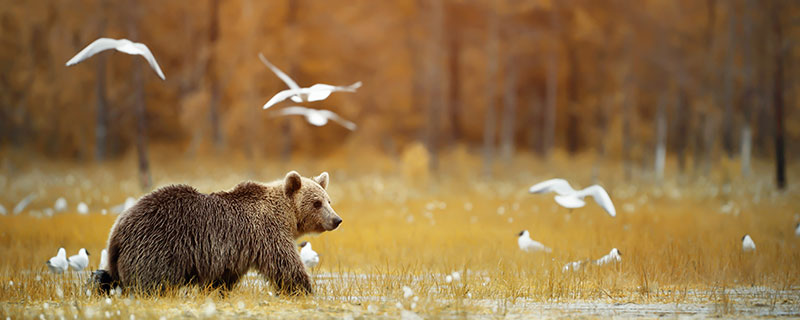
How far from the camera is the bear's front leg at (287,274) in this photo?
7449 mm

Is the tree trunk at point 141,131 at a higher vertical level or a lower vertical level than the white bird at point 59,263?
higher

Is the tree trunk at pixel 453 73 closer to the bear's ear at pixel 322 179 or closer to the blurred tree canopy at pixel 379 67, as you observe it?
the blurred tree canopy at pixel 379 67

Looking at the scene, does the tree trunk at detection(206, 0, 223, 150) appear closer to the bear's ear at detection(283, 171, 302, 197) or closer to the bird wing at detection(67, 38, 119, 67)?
the bird wing at detection(67, 38, 119, 67)

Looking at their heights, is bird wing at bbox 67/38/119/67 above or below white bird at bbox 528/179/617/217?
above

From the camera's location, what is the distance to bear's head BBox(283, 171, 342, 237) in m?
7.87

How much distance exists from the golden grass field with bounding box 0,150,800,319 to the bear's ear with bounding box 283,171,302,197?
102 cm

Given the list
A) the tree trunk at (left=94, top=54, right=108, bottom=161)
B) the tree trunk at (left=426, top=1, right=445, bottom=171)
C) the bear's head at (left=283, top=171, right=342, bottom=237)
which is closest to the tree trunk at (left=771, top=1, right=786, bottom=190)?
the tree trunk at (left=426, top=1, right=445, bottom=171)

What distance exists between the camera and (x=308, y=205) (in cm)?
793

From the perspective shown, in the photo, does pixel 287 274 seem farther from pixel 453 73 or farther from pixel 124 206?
pixel 453 73

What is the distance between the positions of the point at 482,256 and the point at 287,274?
3.76m

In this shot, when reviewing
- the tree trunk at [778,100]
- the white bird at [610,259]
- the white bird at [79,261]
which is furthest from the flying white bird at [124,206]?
the tree trunk at [778,100]

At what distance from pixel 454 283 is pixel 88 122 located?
32.5 meters

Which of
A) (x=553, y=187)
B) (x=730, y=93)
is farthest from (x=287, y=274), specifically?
(x=730, y=93)

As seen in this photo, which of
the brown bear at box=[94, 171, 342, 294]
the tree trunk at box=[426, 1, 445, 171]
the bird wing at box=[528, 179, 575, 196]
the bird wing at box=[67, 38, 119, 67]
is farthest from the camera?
the tree trunk at box=[426, 1, 445, 171]
